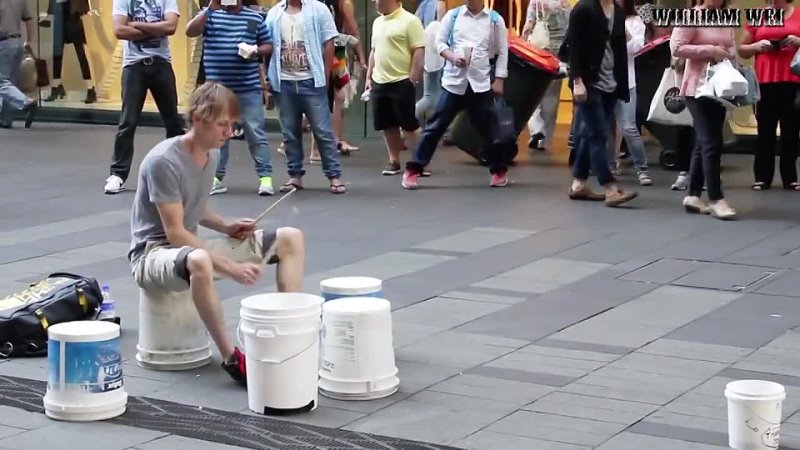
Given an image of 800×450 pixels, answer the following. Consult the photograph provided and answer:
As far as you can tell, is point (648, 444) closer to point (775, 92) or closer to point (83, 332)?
point (83, 332)

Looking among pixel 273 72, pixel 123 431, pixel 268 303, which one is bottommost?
pixel 123 431

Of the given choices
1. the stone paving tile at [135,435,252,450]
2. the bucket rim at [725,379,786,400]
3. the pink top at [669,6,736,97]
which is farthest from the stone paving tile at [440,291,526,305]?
the pink top at [669,6,736,97]

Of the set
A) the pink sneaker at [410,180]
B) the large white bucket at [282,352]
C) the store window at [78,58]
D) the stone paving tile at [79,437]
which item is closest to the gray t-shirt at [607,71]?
the pink sneaker at [410,180]

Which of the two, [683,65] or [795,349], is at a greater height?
[683,65]

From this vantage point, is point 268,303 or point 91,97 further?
point 91,97

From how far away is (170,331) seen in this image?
Answer: 5961mm

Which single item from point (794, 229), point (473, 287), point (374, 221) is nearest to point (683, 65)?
point (794, 229)

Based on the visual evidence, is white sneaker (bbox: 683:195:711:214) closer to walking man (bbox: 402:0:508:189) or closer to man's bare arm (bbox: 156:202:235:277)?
walking man (bbox: 402:0:508:189)

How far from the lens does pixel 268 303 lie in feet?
17.5

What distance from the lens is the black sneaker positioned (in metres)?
5.68

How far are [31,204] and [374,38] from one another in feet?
12.0

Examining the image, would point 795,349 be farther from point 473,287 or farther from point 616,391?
point 473,287

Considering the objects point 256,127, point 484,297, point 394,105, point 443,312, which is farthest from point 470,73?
point 443,312

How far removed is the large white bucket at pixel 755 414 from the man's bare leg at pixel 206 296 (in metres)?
2.16
